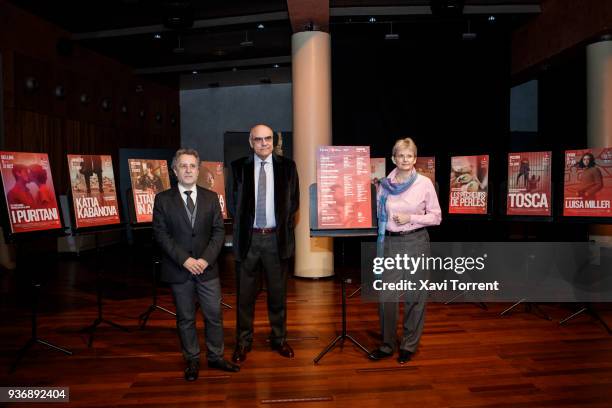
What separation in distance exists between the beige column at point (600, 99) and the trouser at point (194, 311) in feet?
18.8

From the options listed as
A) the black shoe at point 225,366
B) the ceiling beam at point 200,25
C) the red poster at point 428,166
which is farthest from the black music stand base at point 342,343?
the ceiling beam at point 200,25

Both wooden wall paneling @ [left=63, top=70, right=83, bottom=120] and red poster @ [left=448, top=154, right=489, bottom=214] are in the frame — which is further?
wooden wall paneling @ [left=63, top=70, right=83, bottom=120]

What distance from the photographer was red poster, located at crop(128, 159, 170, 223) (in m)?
4.79

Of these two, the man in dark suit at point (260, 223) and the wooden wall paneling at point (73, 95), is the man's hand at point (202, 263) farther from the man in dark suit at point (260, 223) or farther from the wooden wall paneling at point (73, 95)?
the wooden wall paneling at point (73, 95)

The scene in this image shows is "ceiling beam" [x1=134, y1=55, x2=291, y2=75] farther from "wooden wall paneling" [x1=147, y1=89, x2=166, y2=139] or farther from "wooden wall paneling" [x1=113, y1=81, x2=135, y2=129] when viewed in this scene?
"wooden wall paneling" [x1=147, y1=89, x2=166, y2=139]

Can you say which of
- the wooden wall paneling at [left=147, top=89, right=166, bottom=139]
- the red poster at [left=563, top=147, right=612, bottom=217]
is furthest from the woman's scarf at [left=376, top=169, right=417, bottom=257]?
the wooden wall paneling at [left=147, top=89, right=166, bottom=139]

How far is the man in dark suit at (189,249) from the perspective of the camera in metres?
3.20

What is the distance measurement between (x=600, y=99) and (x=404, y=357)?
5310mm

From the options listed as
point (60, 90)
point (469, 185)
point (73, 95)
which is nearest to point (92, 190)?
point (469, 185)

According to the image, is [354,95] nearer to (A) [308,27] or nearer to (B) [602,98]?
(A) [308,27]

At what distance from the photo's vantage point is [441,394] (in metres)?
3.04

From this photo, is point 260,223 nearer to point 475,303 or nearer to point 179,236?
point 179,236

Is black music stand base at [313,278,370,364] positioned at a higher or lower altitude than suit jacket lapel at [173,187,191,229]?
lower

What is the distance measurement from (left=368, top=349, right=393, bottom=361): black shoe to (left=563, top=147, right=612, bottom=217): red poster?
2.35 meters
